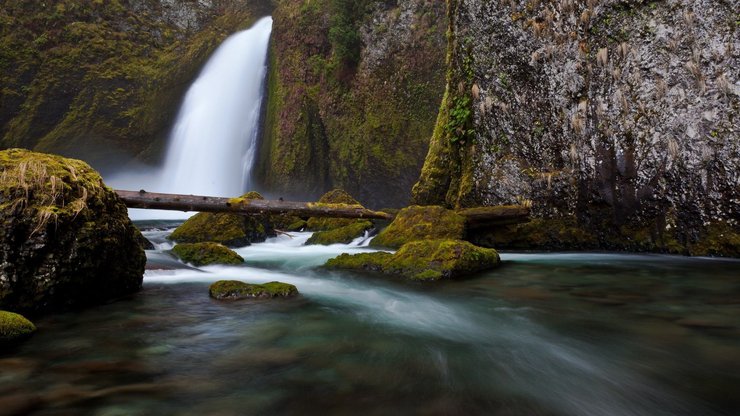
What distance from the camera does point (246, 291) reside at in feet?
15.4

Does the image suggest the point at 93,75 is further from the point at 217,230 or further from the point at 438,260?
the point at 438,260

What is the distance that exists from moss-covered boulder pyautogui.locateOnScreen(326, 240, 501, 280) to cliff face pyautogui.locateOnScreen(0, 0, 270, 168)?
917 inches

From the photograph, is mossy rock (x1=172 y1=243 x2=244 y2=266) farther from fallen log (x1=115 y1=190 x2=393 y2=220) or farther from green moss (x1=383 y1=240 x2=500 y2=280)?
green moss (x1=383 y1=240 x2=500 y2=280)

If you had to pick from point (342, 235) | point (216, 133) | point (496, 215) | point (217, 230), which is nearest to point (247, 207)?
point (217, 230)

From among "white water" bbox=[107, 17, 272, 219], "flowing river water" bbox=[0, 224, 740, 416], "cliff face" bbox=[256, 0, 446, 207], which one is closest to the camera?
"flowing river water" bbox=[0, 224, 740, 416]

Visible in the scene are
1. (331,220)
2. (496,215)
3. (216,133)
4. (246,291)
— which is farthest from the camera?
(216,133)

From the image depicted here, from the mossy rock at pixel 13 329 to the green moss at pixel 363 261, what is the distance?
4345 millimetres

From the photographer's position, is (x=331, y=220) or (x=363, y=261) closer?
(x=363, y=261)

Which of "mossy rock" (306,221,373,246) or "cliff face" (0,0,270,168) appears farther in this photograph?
"cliff face" (0,0,270,168)

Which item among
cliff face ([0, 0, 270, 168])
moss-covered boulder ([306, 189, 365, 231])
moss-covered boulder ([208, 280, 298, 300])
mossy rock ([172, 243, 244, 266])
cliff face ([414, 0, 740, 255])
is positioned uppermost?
cliff face ([0, 0, 270, 168])

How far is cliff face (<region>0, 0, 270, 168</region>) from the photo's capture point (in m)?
23.0

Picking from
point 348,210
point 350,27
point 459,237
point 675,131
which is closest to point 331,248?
point 348,210

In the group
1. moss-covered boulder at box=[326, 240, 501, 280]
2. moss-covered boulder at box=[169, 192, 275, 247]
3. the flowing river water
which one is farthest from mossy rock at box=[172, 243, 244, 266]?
moss-covered boulder at box=[169, 192, 275, 247]

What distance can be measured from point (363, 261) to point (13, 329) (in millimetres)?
4570
